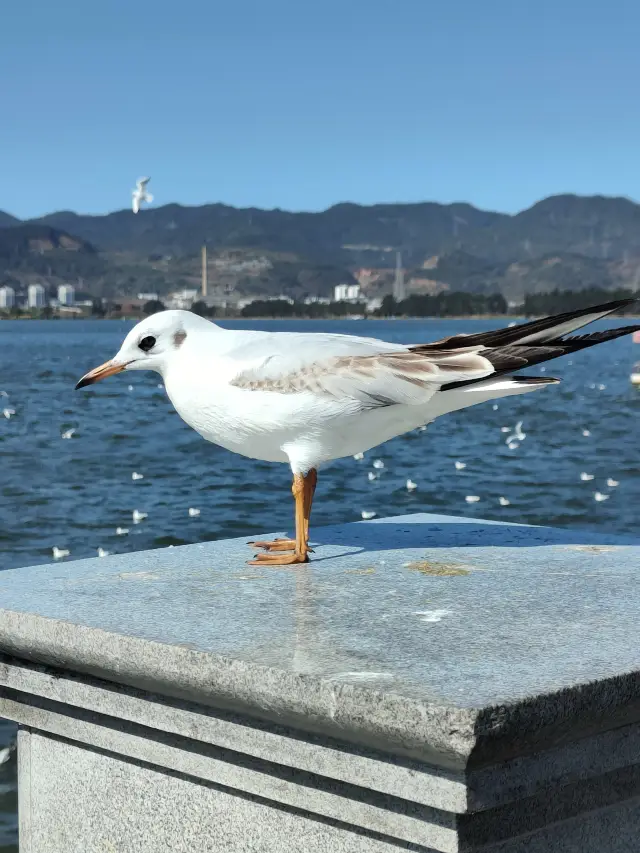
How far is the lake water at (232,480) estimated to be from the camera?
52.8 feet

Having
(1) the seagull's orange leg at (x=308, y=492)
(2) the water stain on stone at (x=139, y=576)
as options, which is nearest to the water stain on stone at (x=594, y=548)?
(1) the seagull's orange leg at (x=308, y=492)

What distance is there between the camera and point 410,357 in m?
5.13

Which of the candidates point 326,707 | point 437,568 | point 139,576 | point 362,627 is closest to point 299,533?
point 437,568

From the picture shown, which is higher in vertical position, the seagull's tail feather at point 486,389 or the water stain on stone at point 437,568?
the seagull's tail feather at point 486,389

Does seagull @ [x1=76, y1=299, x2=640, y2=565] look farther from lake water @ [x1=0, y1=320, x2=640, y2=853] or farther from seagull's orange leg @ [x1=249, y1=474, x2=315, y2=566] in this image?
lake water @ [x1=0, y1=320, x2=640, y2=853]

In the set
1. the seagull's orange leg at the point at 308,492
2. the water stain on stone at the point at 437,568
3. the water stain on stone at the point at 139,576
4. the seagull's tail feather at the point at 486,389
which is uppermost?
the seagull's tail feather at the point at 486,389

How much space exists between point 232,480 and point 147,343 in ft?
50.4

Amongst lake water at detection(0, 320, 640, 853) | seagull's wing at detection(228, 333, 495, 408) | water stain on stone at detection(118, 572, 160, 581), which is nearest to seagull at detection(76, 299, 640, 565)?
seagull's wing at detection(228, 333, 495, 408)

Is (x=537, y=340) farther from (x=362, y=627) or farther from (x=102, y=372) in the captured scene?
(x=102, y=372)

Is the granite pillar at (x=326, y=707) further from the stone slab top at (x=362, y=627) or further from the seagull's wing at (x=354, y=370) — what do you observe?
the seagull's wing at (x=354, y=370)

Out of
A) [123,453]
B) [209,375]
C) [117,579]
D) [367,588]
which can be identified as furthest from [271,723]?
[123,453]

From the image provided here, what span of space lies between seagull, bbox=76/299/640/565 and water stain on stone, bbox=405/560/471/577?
52 cm

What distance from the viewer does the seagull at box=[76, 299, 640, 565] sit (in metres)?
5.02

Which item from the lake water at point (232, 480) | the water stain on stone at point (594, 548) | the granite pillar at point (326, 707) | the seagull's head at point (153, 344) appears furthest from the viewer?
the lake water at point (232, 480)
